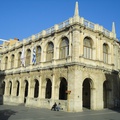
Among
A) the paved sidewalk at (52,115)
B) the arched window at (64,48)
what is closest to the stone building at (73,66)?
the arched window at (64,48)

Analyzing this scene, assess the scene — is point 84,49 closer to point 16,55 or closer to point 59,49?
point 59,49

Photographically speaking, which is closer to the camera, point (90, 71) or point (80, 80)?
point (80, 80)

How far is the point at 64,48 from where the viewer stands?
2727cm

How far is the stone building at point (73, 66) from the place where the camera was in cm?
2445

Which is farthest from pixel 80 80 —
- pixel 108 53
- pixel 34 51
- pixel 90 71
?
pixel 34 51

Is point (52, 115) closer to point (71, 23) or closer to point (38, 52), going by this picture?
point (71, 23)

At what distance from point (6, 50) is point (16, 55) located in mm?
5513

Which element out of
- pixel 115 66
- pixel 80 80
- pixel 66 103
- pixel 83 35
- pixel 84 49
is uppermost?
pixel 83 35

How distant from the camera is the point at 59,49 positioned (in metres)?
28.1

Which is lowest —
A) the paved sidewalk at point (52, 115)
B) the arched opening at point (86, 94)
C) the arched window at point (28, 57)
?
the paved sidewalk at point (52, 115)

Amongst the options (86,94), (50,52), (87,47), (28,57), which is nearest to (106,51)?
(87,47)

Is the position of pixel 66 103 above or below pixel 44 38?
below

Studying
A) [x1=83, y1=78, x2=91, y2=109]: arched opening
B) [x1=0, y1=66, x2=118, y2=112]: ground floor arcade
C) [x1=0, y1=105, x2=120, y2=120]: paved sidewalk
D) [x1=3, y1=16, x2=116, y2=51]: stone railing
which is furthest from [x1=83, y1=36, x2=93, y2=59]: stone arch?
[x1=0, y1=105, x2=120, y2=120]: paved sidewalk

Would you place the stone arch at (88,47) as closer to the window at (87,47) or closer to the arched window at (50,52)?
the window at (87,47)
